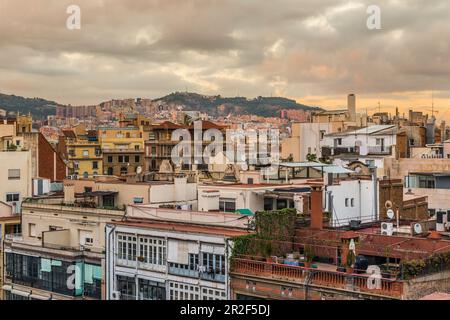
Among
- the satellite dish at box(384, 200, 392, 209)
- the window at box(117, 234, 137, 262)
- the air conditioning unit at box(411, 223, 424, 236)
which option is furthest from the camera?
the satellite dish at box(384, 200, 392, 209)

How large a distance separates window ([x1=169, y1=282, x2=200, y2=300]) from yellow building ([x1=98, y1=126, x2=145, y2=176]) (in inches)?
2304

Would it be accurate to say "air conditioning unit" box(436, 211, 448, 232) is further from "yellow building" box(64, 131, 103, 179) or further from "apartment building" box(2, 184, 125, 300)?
"yellow building" box(64, 131, 103, 179)

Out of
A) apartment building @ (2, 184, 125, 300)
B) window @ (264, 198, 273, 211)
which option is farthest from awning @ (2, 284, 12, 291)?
window @ (264, 198, 273, 211)

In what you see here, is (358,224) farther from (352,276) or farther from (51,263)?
(51,263)

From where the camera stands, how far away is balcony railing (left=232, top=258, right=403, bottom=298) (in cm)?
2116

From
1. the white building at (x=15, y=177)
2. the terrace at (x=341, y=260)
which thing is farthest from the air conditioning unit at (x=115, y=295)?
the white building at (x=15, y=177)

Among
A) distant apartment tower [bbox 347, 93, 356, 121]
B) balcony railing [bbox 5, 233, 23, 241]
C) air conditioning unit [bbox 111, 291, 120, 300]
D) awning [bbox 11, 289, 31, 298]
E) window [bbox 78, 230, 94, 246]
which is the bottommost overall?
awning [bbox 11, 289, 31, 298]

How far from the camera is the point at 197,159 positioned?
80.1 meters

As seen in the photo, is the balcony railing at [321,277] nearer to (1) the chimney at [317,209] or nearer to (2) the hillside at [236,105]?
(1) the chimney at [317,209]

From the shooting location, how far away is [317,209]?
1105 inches

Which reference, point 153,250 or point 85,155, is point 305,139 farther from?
point 153,250

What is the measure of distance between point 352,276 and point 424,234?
7493mm
